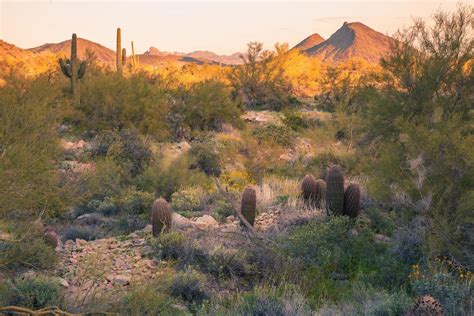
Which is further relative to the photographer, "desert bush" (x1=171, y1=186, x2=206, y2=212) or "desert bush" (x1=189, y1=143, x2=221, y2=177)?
"desert bush" (x1=189, y1=143, x2=221, y2=177)

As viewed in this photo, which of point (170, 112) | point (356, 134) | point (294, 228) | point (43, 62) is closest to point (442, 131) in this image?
point (294, 228)

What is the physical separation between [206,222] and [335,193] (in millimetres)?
2590

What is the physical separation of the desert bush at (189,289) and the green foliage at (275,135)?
13375mm

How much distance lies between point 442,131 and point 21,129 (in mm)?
6413

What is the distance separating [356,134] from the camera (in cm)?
1803

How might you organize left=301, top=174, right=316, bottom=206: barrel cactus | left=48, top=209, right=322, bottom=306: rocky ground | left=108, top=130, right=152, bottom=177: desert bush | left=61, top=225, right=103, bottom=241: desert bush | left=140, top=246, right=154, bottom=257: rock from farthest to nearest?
left=108, top=130, right=152, bottom=177: desert bush < left=301, top=174, right=316, bottom=206: barrel cactus < left=61, top=225, right=103, bottom=241: desert bush < left=140, top=246, right=154, bottom=257: rock < left=48, top=209, right=322, bottom=306: rocky ground

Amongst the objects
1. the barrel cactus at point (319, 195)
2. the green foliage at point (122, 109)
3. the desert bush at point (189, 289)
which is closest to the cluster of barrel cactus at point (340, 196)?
the barrel cactus at point (319, 195)

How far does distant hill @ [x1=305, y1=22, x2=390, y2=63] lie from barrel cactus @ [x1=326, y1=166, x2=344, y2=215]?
365 ft

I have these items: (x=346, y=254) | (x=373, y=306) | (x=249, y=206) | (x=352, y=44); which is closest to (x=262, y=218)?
(x=249, y=206)

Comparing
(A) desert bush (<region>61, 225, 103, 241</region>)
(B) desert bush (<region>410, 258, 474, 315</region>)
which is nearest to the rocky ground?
(A) desert bush (<region>61, 225, 103, 241</region>)

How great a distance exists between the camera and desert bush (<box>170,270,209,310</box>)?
23.3ft

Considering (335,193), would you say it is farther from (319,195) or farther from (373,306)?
(373,306)

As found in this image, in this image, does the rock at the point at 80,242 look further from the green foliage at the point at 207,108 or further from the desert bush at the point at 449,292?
the green foliage at the point at 207,108

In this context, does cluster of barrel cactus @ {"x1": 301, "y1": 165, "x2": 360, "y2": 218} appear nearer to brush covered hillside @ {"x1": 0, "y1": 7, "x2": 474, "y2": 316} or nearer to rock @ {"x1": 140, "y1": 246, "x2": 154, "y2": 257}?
brush covered hillside @ {"x1": 0, "y1": 7, "x2": 474, "y2": 316}
